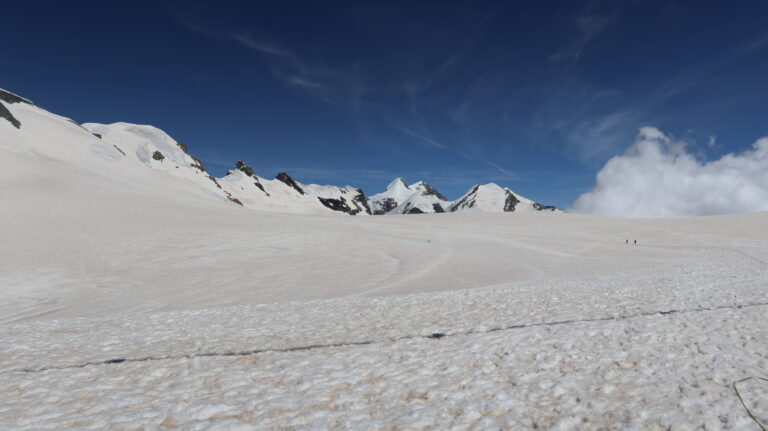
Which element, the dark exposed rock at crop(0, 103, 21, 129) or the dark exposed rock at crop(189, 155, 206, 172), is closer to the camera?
the dark exposed rock at crop(0, 103, 21, 129)

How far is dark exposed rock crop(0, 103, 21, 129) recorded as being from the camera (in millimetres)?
71375

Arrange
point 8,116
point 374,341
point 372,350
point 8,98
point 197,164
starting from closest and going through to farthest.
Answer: point 372,350, point 374,341, point 8,116, point 8,98, point 197,164

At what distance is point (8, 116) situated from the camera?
7231cm

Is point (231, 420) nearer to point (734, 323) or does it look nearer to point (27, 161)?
point (734, 323)

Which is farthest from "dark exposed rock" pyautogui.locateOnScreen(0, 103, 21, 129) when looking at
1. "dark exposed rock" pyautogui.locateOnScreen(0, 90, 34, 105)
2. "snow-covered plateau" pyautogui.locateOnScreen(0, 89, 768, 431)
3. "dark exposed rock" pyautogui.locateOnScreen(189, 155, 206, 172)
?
"dark exposed rock" pyautogui.locateOnScreen(189, 155, 206, 172)

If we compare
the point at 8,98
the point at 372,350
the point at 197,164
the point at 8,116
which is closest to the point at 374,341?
the point at 372,350

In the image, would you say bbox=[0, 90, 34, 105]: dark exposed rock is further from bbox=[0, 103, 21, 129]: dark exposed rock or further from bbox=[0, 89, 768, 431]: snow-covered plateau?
bbox=[0, 89, 768, 431]: snow-covered plateau

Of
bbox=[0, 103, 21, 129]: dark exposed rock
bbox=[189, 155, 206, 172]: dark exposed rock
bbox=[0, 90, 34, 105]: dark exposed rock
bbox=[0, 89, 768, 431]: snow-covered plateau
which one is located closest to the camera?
bbox=[0, 89, 768, 431]: snow-covered plateau

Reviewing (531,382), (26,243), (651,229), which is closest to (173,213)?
(26,243)

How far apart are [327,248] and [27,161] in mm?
48627

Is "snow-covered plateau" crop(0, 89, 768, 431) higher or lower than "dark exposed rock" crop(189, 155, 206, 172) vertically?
lower

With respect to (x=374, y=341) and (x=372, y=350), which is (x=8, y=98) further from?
(x=372, y=350)

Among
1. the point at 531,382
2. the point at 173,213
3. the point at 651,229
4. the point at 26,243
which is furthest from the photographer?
the point at 651,229

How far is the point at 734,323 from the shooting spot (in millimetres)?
8070
